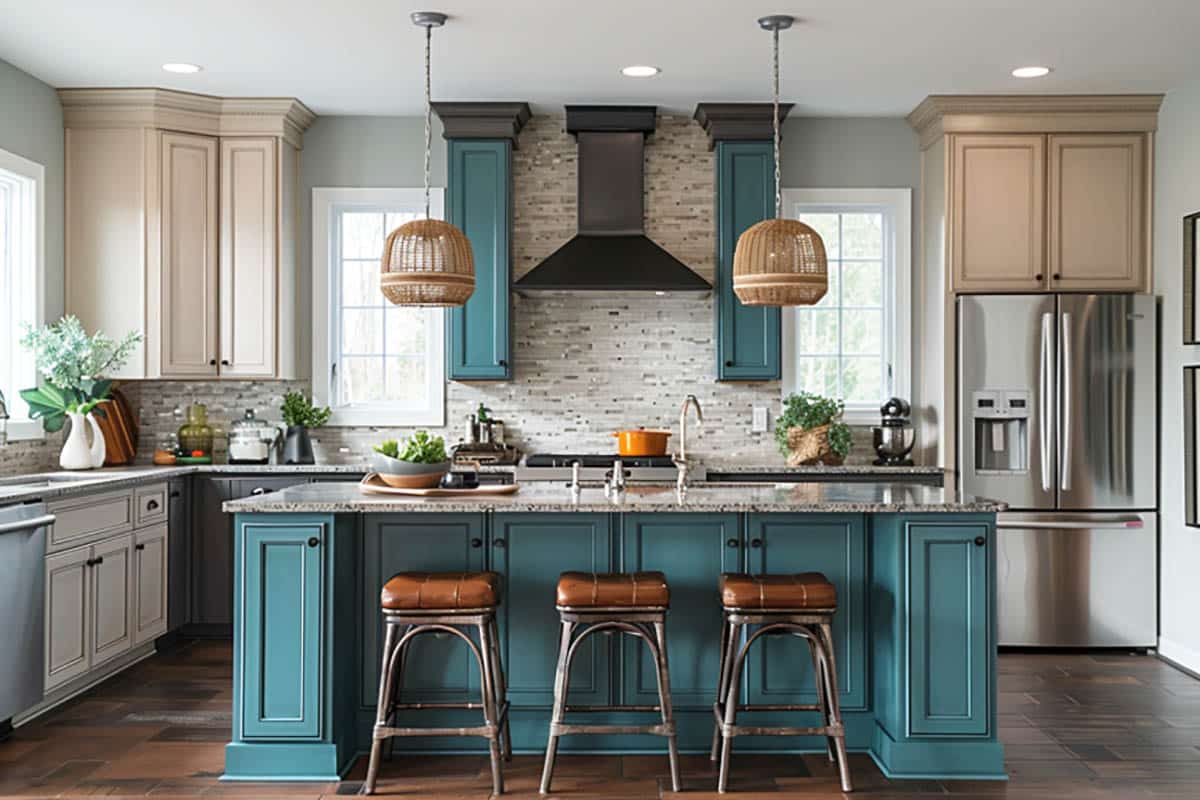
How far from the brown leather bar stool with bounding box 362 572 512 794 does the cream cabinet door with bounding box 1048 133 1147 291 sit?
3.69 metres

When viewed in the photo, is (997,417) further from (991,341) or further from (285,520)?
(285,520)

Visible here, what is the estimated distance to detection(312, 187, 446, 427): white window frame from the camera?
6.05 metres

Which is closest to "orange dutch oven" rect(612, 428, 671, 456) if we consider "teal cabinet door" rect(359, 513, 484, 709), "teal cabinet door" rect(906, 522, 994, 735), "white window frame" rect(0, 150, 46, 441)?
"teal cabinet door" rect(359, 513, 484, 709)

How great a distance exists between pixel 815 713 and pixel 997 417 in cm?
231

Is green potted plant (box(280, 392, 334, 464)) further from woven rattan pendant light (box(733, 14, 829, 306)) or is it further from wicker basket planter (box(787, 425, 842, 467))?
woven rattan pendant light (box(733, 14, 829, 306))

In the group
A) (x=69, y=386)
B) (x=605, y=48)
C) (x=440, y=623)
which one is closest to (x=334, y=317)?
(x=69, y=386)

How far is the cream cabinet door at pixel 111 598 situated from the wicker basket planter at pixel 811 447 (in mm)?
3267

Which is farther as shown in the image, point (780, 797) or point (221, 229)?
point (221, 229)

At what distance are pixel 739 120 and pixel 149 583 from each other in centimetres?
378

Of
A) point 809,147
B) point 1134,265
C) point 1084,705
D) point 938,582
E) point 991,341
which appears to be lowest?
point 1084,705

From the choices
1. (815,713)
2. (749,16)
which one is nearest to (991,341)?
(749,16)

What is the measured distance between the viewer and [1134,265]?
555cm

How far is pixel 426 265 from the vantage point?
4102mm

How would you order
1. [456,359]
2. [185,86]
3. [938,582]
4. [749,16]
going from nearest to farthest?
1. [938,582]
2. [749,16]
3. [185,86]
4. [456,359]
